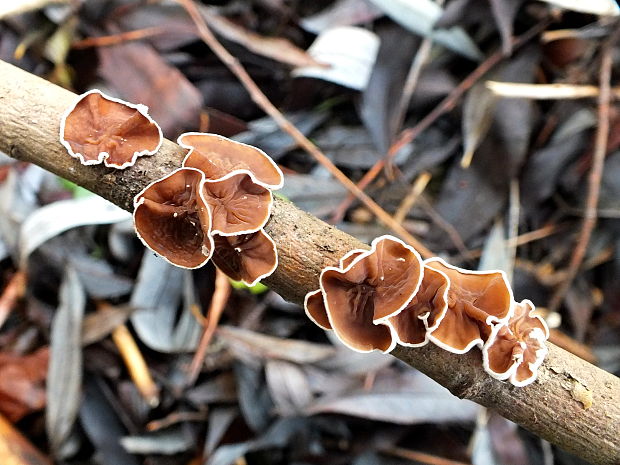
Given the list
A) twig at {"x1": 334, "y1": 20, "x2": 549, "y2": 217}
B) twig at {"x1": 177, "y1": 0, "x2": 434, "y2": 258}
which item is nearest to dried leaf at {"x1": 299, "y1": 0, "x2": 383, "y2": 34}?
twig at {"x1": 177, "y1": 0, "x2": 434, "y2": 258}

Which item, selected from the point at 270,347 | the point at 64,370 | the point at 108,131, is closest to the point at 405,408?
the point at 270,347

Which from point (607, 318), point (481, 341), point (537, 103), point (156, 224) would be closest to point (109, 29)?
point (156, 224)

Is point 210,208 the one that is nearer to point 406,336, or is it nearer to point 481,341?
point 406,336

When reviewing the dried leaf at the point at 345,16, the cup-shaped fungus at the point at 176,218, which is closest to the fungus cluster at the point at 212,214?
the cup-shaped fungus at the point at 176,218

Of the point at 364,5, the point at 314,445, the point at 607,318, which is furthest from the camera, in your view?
the point at 364,5

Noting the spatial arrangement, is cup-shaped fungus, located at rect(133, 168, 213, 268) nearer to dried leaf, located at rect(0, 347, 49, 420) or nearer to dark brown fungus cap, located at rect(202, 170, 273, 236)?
dark brown fungus cap, located at rect(202, 170, 273, 236)

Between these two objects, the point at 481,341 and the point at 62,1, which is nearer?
the point at 481,341

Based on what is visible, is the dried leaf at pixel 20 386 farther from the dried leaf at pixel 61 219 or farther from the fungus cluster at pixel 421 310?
the fungus cluster at pixel 421 310

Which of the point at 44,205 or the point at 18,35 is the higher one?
the point at 18,35
